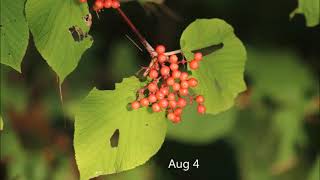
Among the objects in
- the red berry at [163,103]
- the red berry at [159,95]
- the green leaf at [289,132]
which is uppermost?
the red berry at [159,95]

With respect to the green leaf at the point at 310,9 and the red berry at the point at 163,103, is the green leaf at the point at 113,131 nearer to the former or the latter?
the red berry at the point at 163,103

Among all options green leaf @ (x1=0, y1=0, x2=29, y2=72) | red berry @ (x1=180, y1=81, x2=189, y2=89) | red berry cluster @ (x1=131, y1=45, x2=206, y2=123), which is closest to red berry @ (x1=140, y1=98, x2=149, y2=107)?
red berry cluster @ (x1=131, y1=45, x2=206, y2=123)

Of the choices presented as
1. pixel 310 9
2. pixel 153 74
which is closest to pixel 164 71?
pixel 153 74

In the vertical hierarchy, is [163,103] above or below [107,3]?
below

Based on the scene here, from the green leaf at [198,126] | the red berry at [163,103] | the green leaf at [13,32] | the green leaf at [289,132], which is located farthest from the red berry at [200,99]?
the green leaf at [289,132]

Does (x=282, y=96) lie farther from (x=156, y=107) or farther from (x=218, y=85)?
(x=156, y=107)

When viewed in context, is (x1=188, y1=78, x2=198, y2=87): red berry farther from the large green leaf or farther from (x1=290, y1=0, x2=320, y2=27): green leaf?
the large green leaf
